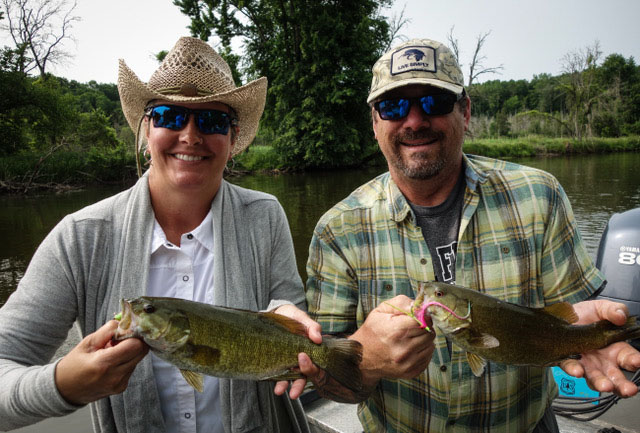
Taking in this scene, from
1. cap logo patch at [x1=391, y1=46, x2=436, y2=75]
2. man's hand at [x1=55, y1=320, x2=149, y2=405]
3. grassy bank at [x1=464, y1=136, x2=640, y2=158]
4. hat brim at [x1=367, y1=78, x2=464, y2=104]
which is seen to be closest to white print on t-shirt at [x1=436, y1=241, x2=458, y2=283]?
hat brim at [x1=367, y1=78, x2=464, y2=104]

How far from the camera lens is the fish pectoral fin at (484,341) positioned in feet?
6.52

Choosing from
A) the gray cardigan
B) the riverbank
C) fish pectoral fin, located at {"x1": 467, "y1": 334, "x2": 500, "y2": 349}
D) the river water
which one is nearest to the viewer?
the gray cardigan

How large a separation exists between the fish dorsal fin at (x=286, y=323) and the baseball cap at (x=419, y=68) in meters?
1.39

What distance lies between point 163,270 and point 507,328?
1774 mm

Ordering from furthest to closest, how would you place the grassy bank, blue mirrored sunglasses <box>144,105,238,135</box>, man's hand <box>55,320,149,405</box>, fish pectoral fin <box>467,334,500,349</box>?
the grassy bank
blue mirrored sunglasses <box>144,105,238,135</box>
fish pectoral fin <box>467,334,500,349</box>
man's hand <box>55,320,149,405</box>

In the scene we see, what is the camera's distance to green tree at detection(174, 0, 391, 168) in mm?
33062

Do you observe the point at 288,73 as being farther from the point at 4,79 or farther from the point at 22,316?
the point at 22,316

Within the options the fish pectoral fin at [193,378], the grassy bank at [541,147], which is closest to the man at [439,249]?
the fish pectoral fin at [193,378]

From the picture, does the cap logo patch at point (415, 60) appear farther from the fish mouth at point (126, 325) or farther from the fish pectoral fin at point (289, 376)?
the fish mouth at point (126, 325)

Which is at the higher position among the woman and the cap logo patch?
the cap logo patch

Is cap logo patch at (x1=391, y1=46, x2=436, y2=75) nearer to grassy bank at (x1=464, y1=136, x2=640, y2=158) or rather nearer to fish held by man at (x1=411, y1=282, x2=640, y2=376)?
fish held by man at (x1=411, y1=282, x2=640, y2=376)

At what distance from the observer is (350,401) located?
7.77ft

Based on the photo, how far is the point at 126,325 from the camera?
5.64 ft

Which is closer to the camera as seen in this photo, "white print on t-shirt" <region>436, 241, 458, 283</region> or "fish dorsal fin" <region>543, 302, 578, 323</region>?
"fish dorsal fin" <region>543, 302, 578, 323</region>
